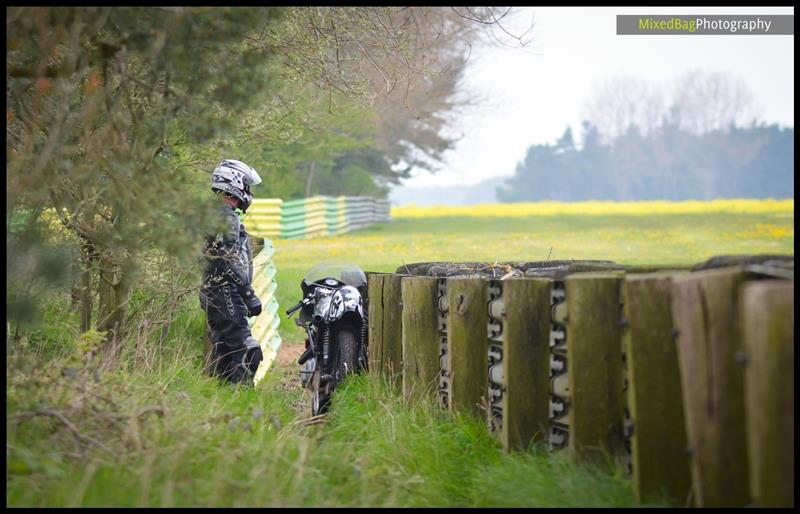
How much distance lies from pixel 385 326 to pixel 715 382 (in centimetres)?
458

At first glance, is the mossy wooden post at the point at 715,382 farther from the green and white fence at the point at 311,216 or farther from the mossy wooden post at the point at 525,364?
the green and white fence at the point at 311,216

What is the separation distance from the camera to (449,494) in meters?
5.77

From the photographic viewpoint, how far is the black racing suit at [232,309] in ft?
31.7

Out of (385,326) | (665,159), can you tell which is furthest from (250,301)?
(665,159)

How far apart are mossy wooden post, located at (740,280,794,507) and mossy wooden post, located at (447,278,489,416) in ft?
9.74

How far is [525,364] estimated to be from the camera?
20.0 ft

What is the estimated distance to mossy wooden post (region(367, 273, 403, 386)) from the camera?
8.46 metres

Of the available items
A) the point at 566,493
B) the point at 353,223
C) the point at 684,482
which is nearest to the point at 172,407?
the point at 566,493

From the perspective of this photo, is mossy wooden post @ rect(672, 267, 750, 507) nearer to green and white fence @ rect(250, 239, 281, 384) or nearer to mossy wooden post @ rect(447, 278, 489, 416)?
mossy wooden post @ rect(447, 278, 489, 416)

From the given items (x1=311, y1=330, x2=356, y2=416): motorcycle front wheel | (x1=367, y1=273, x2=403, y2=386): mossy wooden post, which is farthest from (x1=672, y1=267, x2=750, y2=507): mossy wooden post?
(x1=311, y1=330, x2=356, y2=416): motorcycle front wheel

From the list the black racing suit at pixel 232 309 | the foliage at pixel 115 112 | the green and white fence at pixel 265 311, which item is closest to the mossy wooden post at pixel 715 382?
the foliage at pixel 115 112

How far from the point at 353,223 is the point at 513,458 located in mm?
37918

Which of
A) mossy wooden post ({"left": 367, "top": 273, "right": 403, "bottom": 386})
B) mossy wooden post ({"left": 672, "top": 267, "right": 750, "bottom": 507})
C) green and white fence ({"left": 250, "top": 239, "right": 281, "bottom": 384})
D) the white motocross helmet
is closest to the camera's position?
mossy wooden post ({"left": 672, "top": 267, "right": 750, "bottom": 507})

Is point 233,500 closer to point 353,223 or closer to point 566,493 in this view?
point 566,493
